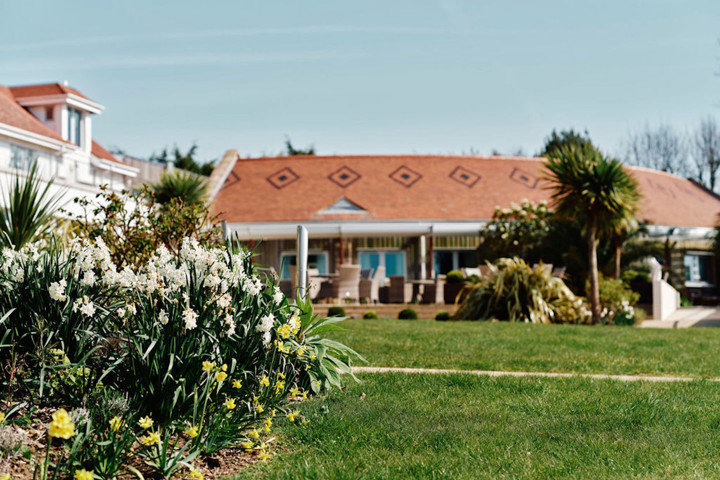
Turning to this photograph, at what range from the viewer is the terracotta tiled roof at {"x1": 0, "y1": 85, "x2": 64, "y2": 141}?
991 inches

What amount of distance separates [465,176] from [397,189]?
3253mm

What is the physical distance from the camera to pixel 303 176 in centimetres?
3278

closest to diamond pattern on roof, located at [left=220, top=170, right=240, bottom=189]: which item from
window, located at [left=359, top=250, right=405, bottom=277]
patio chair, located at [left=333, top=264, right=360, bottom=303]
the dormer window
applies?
the dormer window

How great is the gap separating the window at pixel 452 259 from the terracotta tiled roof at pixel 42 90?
Answer: 15493 millimetres

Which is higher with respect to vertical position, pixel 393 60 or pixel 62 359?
pixel 393 60

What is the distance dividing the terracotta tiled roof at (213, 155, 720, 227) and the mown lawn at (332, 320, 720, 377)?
17461 millimetres

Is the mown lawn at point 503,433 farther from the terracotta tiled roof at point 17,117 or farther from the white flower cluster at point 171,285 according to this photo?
the terracotta tiled roof at point 17,117

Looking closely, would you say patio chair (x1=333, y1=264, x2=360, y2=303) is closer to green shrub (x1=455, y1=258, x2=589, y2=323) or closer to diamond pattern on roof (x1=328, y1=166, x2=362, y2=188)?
green shrub (x1=455, y1=258, x2=589, y2=323)

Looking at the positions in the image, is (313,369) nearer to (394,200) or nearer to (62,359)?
(62,359)

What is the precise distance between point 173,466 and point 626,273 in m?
20.1

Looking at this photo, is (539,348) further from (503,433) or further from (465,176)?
(465,176)

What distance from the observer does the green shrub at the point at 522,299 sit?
51.5 feet

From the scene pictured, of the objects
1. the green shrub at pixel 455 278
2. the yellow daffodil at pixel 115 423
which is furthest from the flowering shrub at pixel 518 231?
the yellow daffodil at pixel 115 423

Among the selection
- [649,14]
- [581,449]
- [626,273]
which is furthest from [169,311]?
[626,273]
